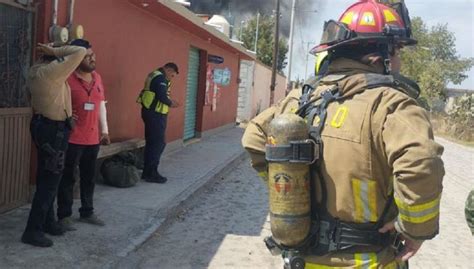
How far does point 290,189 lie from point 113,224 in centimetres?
364

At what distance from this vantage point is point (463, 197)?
31.4 ft

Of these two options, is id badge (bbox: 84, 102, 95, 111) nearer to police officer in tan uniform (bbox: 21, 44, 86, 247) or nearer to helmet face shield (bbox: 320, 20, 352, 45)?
police officer in tan uniform (bbox: 21, 44, 86, 247)

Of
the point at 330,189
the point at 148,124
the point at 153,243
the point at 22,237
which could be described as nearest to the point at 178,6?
the point at 148,124

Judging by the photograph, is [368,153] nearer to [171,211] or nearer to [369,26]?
[369,26]

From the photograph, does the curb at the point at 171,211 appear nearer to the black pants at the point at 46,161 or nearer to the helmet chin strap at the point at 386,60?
the black pants at the point at 46,161

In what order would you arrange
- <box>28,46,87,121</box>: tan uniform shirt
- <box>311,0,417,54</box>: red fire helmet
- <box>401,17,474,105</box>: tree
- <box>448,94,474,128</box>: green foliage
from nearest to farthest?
<box>311,0,417,54</box>: red fire helmet, <box>28,46,87,121</box>: tan uniform shirt, <box>448,94,474,128</box>: green foliage, <box>401,17,474,105</box>: tree

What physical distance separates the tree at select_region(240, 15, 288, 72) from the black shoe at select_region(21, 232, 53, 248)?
1647 inches

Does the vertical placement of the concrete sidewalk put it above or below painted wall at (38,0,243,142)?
below

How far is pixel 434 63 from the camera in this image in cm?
4659

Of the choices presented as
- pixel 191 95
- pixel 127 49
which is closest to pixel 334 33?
pixel 127 49

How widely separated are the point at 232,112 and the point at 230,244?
1356 cm

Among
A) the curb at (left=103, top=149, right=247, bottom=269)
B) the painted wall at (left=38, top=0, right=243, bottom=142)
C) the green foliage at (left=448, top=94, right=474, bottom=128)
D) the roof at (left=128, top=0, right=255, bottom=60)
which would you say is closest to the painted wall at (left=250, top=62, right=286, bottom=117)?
the roof at (left=128, top=0, right=255, bottom=60)

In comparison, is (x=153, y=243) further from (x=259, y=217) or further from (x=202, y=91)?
(x=202, y=91)

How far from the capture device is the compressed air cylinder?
7.34ft
